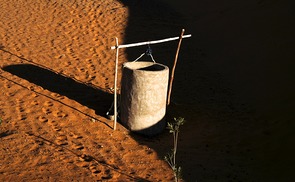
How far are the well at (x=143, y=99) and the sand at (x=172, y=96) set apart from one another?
0.23 metres

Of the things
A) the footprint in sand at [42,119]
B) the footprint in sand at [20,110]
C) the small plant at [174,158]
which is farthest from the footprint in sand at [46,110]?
the small plant at [174,158]

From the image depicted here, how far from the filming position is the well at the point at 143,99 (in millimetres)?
6184

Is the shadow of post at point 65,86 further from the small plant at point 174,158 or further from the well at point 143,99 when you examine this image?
the small plant at point 174,158

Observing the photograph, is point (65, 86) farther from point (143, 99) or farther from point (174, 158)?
point (174, 158)

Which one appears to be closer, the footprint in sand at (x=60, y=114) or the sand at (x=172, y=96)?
the sand at (x=172, y=96)

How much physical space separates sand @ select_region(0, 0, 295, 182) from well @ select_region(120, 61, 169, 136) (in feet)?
0.76

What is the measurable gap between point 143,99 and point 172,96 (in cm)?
176

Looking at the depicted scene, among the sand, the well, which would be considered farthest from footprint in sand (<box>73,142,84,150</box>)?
the well

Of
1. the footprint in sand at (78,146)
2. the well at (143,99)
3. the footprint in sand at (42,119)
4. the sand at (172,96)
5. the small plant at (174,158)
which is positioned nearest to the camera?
the small plant at (174,158)

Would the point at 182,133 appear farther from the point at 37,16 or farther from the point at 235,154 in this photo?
the point at 37,16

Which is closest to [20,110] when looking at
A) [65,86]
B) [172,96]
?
[65,86]

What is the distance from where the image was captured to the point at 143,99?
6.28 m

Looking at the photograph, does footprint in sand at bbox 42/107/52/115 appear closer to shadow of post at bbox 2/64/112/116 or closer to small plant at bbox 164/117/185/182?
shadow of post at bbox 2/64/112/116

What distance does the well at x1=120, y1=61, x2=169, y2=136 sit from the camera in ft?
20.3
